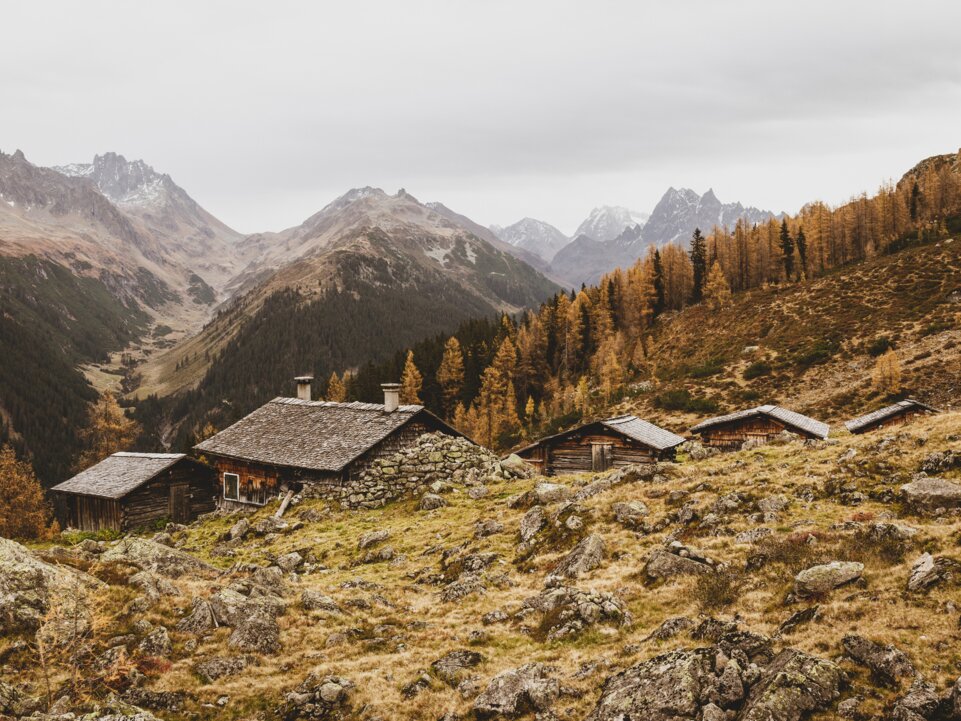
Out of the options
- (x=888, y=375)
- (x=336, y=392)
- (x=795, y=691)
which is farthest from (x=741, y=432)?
(x=336, y=392)

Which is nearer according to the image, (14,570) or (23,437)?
(14,570)

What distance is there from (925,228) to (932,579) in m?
135

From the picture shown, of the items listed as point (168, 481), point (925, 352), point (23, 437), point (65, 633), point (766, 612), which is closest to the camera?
point (766, 612)

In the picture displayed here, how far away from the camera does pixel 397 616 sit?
765 inches

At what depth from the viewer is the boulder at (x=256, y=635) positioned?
53.6ft

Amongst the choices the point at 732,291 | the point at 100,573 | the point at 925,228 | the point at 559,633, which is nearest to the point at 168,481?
the point at 100,573

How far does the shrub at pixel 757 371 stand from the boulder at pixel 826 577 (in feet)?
280

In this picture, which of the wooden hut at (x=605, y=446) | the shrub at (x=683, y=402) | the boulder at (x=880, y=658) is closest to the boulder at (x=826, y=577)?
the boulder at (x=880, y=658)

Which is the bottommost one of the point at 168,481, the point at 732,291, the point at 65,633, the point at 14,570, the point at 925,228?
the point at 168,481

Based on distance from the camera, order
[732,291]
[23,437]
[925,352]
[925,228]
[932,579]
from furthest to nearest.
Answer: [23,437] → [732,291] → [925,228] → [925,352] → [932,579]

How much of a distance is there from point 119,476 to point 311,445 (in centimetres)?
1729

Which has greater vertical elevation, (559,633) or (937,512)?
(937,512)

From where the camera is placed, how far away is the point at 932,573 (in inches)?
484

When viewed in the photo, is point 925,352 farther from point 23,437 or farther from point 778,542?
point 23,437
